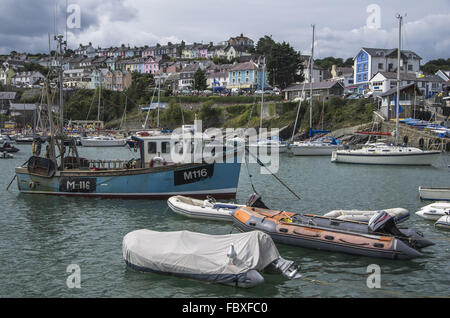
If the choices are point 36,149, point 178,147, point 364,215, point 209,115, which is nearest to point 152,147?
point 178,147

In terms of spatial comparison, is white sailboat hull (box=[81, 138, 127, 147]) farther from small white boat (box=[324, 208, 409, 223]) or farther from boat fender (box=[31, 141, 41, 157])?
small white boat (box=[324, 208, 409, 223])

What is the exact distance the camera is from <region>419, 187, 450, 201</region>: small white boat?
2591 centimetres

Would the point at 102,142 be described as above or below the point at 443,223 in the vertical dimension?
above

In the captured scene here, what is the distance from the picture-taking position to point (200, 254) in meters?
13.2

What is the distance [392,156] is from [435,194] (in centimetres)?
1960

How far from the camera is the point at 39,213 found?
2308 centimetres

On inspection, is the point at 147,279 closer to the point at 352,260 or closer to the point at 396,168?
the point at 352,260

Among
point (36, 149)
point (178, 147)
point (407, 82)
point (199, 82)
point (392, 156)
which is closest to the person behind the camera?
point (178, 147)

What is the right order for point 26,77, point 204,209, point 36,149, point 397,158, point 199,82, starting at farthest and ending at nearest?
1. point 26,77
2. point 199,82
3. point 397,158
4. point 36,149
5. point 204,209

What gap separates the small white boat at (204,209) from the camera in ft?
68.2

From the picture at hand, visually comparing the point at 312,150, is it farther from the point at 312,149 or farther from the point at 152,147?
the point at 152,147

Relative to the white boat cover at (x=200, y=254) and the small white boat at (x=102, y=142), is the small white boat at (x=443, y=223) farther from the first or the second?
the small white boat at (x=102, y=142)

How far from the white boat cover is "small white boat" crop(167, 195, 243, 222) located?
652cm

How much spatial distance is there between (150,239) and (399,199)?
59.5 ft
